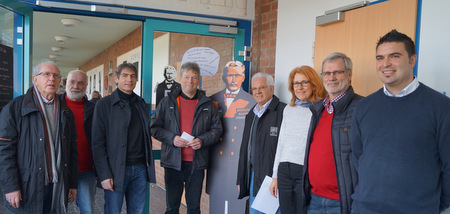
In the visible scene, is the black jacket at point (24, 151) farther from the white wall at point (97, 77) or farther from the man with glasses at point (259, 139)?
the white wall at point (97, 77)

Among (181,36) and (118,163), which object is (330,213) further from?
(181,36)

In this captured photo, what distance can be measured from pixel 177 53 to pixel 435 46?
239cm

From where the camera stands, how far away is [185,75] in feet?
10.2

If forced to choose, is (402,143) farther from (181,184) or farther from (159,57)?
(159,57)

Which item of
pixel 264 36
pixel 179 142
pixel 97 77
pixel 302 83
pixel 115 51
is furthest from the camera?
pixel 97 77

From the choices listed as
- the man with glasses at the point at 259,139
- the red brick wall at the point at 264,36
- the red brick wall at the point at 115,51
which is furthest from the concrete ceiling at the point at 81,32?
the man with glasses at the point at 259,139

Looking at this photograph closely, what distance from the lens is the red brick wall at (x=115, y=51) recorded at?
23.4 feet

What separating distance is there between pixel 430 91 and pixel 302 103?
3.16 feet

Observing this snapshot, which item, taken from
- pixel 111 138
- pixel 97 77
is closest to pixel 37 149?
pixel 111 138

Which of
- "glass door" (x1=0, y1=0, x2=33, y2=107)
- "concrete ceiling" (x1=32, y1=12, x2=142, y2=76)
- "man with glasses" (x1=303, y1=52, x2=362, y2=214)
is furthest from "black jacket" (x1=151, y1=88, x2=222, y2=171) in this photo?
"concrete ceiling" (x1=32, y1=12, x2=142, y2=76)

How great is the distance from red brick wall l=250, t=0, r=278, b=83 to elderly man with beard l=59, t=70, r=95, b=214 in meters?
1.90

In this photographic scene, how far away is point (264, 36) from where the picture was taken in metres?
3.90

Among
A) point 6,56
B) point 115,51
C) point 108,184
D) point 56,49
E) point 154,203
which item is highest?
point 56,49

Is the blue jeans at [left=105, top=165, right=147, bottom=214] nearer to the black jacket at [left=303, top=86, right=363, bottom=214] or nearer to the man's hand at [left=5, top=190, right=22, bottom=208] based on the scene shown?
the man's hand at [left=5, top=190, right=22, bottom=208]
